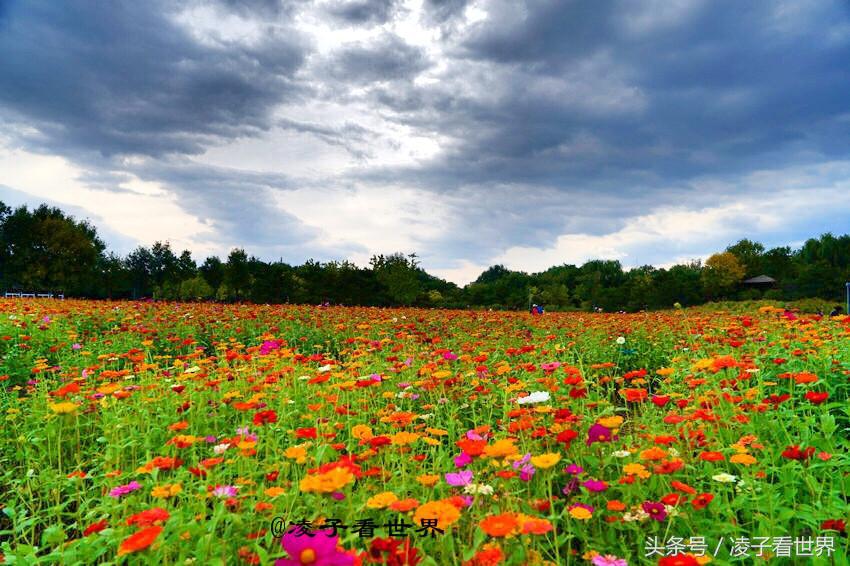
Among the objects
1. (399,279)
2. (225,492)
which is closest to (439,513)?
(225,492)

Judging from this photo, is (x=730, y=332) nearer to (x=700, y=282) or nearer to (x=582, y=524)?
(x=582, y=524)

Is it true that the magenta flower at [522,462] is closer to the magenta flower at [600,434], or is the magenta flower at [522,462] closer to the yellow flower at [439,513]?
the magenta flower at [600,434]

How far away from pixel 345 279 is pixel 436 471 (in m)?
26.2

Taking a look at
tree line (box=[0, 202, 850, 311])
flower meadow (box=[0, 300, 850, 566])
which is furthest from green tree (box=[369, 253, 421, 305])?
flower meadow (box=[0, 300, 850, 566])

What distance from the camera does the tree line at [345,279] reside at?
2914cm

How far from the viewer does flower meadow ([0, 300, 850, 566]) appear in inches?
71.2

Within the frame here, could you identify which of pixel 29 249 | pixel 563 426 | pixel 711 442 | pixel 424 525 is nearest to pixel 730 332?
pixel 711 442

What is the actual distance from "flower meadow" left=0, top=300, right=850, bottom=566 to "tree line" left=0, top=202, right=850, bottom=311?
2312 cm

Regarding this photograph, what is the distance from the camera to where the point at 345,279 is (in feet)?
93.0

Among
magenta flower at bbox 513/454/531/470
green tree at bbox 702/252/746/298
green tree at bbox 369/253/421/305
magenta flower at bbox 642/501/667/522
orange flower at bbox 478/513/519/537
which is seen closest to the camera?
orange flower at bbox 478/513/519/537

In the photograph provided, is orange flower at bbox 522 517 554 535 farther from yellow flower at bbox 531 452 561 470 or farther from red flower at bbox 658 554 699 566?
red flower at bbox 658 554 699 566

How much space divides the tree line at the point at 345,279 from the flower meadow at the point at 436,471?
23.1 metres

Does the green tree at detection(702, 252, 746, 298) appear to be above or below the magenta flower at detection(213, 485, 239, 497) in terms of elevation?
above

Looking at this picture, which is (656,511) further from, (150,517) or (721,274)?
(721,274)
